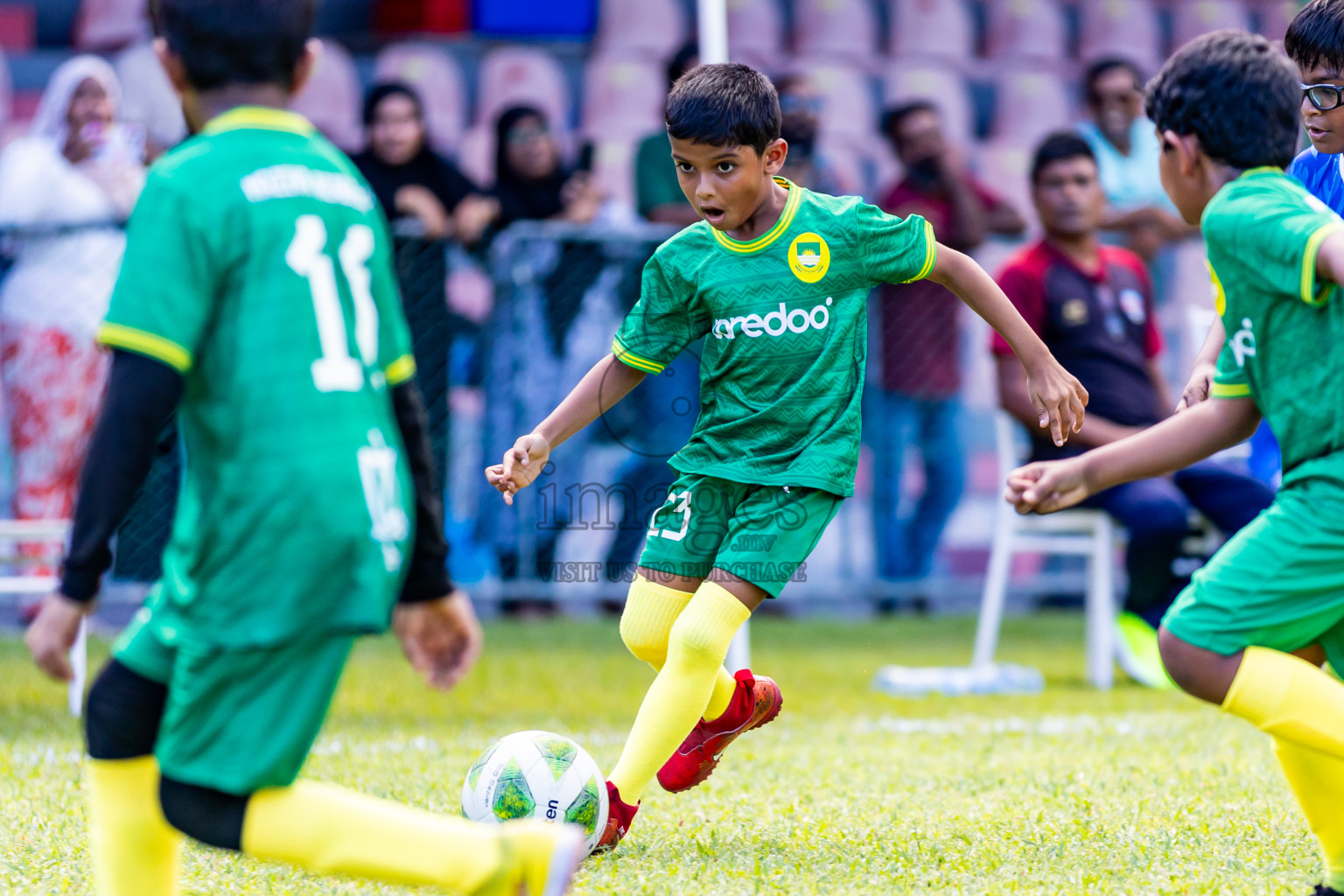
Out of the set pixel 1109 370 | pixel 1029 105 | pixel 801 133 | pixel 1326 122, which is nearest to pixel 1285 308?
pixel 1326 122

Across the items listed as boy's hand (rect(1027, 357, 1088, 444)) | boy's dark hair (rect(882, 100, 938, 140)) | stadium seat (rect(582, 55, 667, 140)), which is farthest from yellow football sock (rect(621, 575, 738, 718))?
stadium seat (rect(582, 55, 667, 140))

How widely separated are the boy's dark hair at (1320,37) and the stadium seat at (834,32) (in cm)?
682

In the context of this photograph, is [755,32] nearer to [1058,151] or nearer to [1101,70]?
[1101,70]

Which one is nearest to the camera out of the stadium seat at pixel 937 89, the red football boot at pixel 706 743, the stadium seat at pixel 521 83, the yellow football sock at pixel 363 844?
the yellow football sock at pixel 363 844

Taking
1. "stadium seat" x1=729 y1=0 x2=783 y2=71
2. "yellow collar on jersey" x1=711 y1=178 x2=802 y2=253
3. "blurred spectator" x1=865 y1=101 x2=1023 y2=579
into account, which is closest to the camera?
"yellow collar on jersey" x1=711 y1=178 x2=802 y2=253

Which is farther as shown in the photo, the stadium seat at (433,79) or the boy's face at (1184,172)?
the stadium seat at (433,79)

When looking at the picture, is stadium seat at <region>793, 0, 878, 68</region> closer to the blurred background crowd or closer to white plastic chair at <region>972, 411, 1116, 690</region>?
the blurred background crowd

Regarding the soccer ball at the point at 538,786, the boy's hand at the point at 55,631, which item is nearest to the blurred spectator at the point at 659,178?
the soccer ball at the point at 538,786

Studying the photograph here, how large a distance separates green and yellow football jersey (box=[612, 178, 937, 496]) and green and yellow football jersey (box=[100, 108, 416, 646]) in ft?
4.35

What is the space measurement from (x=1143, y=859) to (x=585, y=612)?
530 cm

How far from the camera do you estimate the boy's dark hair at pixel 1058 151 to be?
20.6 ft

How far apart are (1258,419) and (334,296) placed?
151cm

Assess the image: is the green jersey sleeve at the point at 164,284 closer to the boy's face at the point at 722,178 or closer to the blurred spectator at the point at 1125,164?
the boy's face at the point at 722,178

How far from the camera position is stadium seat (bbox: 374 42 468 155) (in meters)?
9.81
